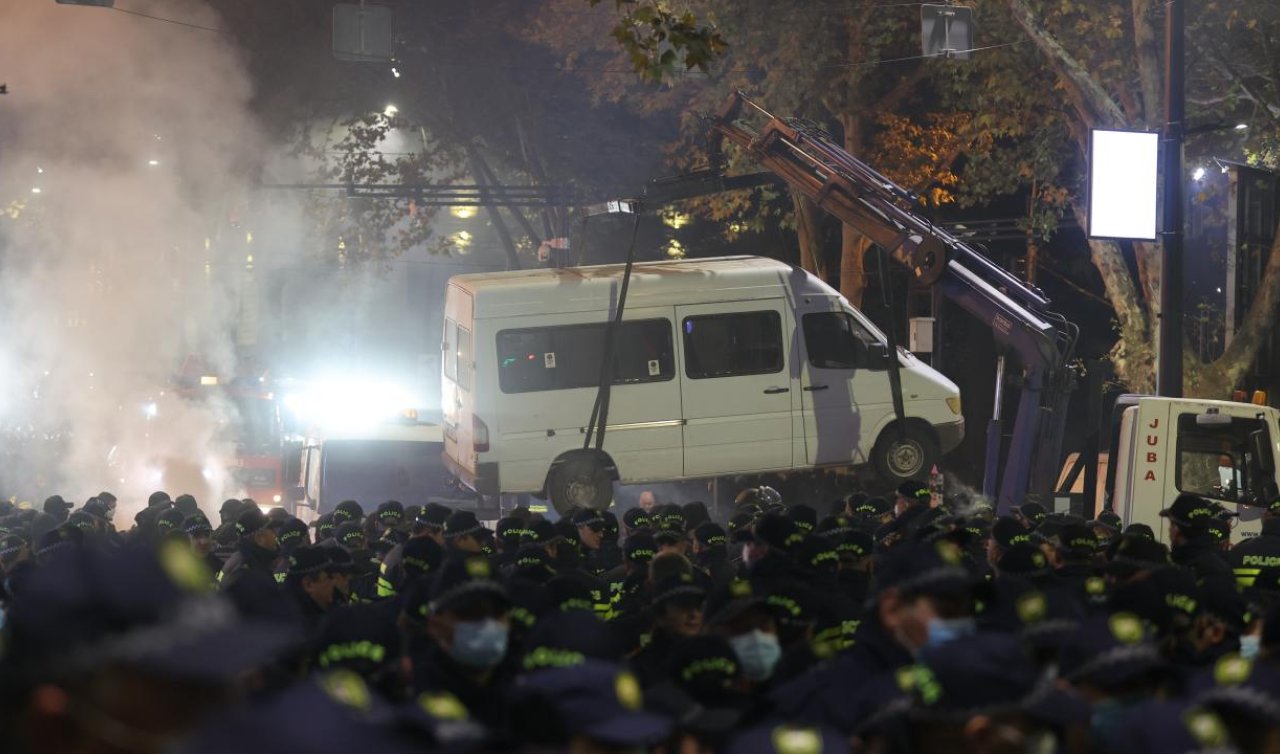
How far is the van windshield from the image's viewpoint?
61.8ft

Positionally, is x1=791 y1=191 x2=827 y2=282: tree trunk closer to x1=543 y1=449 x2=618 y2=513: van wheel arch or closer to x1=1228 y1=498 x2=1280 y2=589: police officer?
x1=543 y1=449 x2=618 y2=513: van wheel arch

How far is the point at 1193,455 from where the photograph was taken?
13.2 meters

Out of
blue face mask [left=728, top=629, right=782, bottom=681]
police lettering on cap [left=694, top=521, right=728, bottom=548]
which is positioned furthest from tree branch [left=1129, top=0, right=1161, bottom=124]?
blue face mask [left=728, top=629, right=782, bottom=681]

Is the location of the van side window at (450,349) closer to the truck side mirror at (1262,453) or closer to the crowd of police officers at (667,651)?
the crowd of police officers at (667,651)

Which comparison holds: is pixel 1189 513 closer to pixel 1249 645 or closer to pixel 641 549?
pixel 641 549

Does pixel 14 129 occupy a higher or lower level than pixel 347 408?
higher

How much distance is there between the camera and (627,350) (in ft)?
50.2

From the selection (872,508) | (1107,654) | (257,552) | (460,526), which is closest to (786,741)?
(1107,654)

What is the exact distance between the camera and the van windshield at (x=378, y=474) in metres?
18.8

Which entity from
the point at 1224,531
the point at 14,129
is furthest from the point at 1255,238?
the point at 14,129

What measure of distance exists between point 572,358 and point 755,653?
33.2 ft

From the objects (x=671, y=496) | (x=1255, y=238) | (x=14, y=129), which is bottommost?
(x=671, y=496)

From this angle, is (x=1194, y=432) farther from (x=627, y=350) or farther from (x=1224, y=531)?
(x=627, y=350)

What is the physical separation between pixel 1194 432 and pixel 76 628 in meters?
11.8
